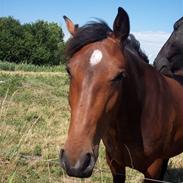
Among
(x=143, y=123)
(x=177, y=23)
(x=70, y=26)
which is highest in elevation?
(x=177, y=23)

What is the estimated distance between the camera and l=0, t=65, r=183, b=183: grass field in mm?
4082

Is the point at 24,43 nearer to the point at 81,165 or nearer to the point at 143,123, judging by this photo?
the point at 143,123

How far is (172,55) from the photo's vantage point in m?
5.05

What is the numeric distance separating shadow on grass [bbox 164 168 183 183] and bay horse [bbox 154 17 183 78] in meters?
1.62

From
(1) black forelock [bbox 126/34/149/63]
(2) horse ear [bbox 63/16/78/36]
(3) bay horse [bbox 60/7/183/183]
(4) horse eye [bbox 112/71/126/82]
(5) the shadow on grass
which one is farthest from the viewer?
(5) the shadow on grass

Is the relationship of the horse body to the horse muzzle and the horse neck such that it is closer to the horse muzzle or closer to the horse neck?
the horse neck

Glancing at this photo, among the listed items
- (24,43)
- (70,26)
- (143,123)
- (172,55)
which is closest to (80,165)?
(143,123)

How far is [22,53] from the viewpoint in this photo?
54.1 m

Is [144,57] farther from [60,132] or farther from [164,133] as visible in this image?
[60,132]

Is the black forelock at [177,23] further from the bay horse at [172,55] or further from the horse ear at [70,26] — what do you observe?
the horse ear at [70,26]

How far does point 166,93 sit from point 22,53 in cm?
5167

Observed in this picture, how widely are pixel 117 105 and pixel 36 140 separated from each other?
3861 mm

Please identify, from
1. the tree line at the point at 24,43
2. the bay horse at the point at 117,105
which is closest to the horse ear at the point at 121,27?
the bay horse at the point at 117,105

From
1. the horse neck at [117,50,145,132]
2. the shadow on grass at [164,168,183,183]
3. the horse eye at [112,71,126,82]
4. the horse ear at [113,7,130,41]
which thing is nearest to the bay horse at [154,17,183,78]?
the horse neck at [117,50,145,132]
